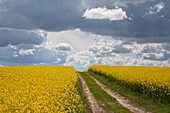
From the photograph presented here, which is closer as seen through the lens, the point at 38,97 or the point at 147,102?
the point at 38,97

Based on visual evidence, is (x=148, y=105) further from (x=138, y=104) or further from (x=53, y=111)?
(x=53, y=111)

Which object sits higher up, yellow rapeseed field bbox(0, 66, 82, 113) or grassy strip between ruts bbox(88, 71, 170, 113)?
yellow rapeseed field bbox(0, 66, 82, 113)

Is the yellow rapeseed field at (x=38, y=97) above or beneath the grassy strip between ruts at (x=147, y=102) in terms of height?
above

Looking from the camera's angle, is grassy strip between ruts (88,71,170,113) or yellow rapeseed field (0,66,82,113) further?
grassy strip between ruts (88,71,170,113)

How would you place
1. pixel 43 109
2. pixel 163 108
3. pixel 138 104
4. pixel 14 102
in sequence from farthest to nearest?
pixel 138 104 < pixel 163 108 < pixel 14 102 < pixel 43 109

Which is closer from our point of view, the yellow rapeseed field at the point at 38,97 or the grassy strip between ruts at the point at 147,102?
the yellow rapeseed field at the point at 38,97

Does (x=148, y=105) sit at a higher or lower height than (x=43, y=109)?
lower

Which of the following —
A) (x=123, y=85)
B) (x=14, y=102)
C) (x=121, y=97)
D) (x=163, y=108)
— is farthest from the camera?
(x=123, y=85)

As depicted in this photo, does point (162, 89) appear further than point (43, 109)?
Yes

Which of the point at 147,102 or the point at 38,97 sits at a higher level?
the point at 38,97

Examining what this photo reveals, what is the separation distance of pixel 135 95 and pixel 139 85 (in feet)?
5.54

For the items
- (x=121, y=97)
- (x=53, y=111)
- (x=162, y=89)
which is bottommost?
(x=121, y=97)

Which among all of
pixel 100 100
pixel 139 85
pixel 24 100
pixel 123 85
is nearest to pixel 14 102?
pixel 24 100

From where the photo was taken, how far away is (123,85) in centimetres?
2953
